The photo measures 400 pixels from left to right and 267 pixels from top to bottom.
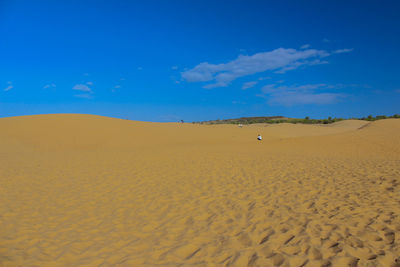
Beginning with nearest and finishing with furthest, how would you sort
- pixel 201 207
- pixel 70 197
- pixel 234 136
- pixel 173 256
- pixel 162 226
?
pixel 173 256, pixel 162 226, pixel 201 207, pixel 70 197, pixel 234 136

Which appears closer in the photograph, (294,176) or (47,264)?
(47,264)

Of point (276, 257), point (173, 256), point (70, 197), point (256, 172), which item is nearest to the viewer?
point (276, 257)

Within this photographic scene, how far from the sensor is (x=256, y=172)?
30.6 ft

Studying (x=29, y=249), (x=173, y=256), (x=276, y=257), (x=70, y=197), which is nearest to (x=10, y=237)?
(x=29, y=249)

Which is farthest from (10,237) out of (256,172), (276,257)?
(256,172)

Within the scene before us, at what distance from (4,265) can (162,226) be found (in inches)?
106

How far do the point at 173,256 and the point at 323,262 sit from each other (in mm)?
2381

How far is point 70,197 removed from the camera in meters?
6.54

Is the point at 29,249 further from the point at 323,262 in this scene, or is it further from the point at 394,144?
the point at 394,144

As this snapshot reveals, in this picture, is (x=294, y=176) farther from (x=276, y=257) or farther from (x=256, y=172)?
(x=276, y=257)

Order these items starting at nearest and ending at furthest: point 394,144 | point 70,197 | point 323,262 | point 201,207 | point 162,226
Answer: point 323,262 → point 162,226 → point 201,207 → point 70,197 → point 394,144

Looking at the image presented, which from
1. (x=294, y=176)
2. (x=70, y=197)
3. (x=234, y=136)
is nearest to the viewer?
(x=70, y=197)

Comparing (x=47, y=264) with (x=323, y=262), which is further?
(x=47, y=264)

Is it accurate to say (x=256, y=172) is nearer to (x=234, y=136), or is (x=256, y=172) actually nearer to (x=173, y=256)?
(x=173, y=256)
